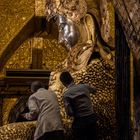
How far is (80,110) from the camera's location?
5605mm

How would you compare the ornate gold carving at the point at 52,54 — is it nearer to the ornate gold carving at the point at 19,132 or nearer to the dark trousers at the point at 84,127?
the ornate gold carving at the point at 19,132

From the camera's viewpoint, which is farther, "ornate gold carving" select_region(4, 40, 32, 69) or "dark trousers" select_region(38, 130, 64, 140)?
"ornate gold carving" select_region(4, 40, 32, 69)

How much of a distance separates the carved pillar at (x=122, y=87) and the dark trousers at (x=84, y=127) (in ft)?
3.21

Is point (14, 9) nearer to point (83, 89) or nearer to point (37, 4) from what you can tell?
point (37, 4)

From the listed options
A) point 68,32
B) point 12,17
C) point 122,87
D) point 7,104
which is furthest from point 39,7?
point 122,87

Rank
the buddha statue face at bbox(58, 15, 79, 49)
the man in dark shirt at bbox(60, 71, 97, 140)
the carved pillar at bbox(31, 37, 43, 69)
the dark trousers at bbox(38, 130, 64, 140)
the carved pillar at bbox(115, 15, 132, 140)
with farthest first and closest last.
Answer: the carved pillar at bbox(31, 37, 43, 69) < the buddha statue face at bbox(58, 15, 79, 49) < the dark trousers at bbox(38, 130, 64, 140) < the man in dark shirt at bbox(60, 71, 97, 140) < the carved pillar at bbox(115, 15, 132, 140)

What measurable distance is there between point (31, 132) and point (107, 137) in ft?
3.11

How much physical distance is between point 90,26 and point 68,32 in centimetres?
35

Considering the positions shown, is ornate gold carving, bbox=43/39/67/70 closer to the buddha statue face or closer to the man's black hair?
the buddha statue face

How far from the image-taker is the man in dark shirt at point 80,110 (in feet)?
18.2

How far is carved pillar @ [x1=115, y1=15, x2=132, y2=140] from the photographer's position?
14.7 ft

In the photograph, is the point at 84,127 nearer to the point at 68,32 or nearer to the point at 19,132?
the point at 19,132

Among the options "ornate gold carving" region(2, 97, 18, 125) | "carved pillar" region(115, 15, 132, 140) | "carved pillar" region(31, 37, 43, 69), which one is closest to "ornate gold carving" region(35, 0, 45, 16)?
"carved pillar" region(31, 37, 43, 69)

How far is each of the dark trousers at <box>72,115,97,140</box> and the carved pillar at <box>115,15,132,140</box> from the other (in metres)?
0.98
